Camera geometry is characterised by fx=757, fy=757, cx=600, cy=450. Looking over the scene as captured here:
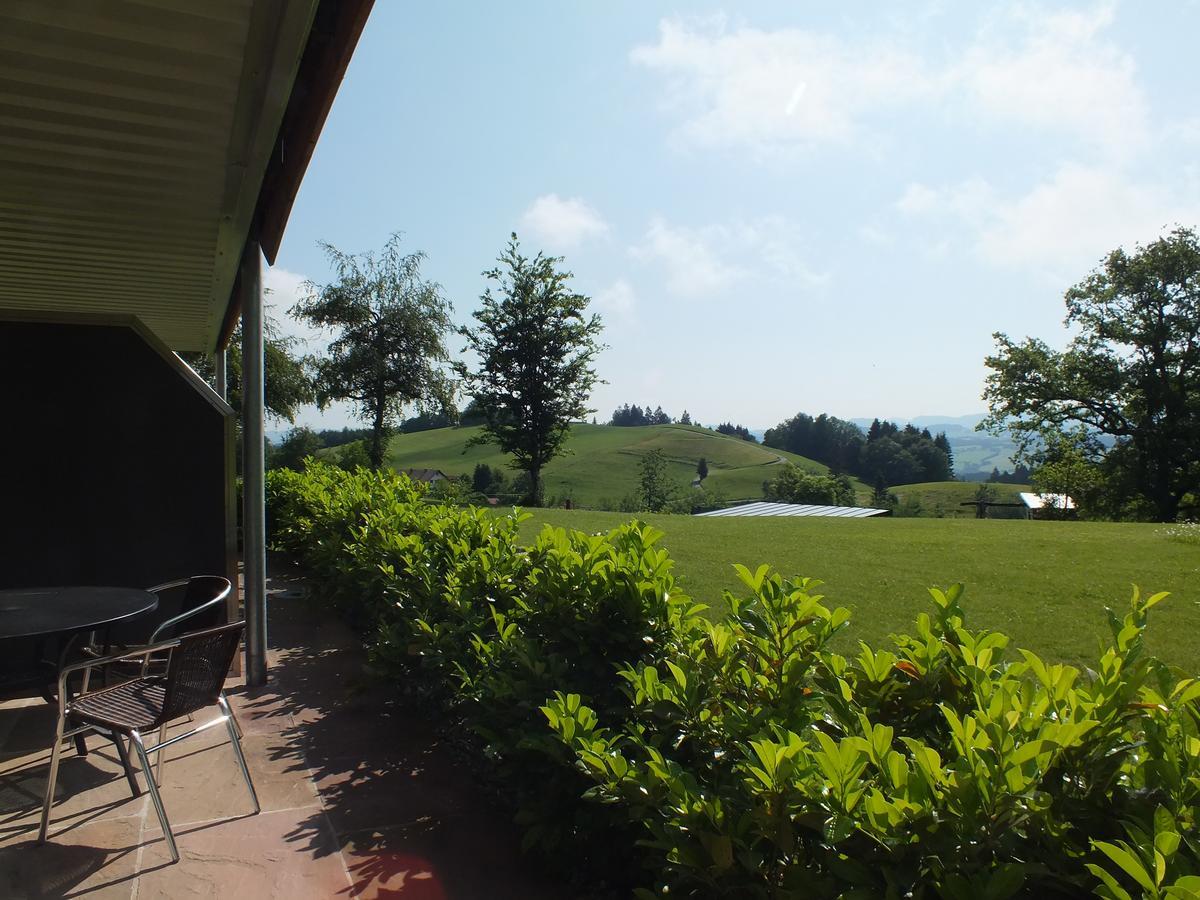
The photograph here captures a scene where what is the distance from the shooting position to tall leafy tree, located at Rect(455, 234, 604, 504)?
24.3m

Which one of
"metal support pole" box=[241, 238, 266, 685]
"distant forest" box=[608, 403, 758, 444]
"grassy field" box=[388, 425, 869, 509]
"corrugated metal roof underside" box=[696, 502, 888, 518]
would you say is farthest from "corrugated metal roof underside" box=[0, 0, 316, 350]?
"distant forest" box=[608, 403, 758, 444]

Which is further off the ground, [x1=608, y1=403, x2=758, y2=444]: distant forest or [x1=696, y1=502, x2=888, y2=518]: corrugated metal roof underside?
[x1=608, y1=403, x2=758, y2=444]: distant forest

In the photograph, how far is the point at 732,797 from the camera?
1.74m

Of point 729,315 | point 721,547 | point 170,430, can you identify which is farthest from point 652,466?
point 170,430

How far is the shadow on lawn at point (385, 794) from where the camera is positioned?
2586 millimetres

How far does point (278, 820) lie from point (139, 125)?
284 centimetres

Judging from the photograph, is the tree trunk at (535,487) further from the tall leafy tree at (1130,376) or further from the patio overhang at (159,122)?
the patio overhang at (159,122)

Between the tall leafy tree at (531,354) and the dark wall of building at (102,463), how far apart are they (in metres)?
18.9

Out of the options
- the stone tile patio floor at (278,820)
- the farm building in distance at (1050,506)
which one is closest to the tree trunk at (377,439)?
the stone tile patio floor at (278,820)

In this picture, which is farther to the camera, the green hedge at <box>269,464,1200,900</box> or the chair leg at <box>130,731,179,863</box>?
the chair leg at <box>130,731,179,863</box>

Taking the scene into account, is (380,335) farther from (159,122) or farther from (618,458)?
(618,458)

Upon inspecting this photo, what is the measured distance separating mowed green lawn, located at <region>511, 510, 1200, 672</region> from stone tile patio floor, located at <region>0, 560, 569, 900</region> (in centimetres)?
201

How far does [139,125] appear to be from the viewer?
10.0ft

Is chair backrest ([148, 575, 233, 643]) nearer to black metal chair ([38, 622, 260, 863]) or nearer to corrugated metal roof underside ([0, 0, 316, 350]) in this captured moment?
black metal chair ([38, 622, 260, 863])
